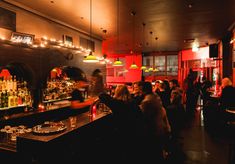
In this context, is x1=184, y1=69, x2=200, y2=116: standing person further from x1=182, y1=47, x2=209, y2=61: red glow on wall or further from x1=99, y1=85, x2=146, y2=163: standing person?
x1=99, y1=85, x2=146, y2=163: standing person

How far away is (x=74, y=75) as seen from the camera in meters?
7.99

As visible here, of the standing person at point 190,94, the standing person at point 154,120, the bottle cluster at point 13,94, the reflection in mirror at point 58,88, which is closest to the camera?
the standing person at point 154,120

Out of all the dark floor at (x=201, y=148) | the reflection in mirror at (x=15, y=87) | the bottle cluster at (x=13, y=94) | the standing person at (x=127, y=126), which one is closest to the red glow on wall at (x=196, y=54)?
the dark floor at (x=201, y=148)

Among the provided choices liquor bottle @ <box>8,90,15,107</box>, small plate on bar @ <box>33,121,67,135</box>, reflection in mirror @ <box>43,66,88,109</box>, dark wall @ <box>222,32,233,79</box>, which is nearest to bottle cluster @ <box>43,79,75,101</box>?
reflection in mirror @ <box>43,66,88,109</box>

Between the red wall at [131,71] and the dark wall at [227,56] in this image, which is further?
the red wall at [131,71]

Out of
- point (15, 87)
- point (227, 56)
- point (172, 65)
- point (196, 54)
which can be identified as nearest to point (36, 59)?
point (15, 87)

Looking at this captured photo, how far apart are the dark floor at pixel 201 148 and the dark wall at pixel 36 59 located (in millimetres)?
3937

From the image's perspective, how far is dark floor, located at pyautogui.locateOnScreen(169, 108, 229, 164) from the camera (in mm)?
3932

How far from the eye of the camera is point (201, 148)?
4574 millimetres

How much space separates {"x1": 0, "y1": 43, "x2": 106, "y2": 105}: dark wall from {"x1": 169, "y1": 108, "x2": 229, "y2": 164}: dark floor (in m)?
3.94

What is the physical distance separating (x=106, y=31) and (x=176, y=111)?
451 centimetres

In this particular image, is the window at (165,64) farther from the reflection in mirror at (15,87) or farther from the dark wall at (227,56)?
the reflection in mirror at (15,87)

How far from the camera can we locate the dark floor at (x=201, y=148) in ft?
12.9

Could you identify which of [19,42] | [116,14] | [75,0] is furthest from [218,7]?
[19,42]
